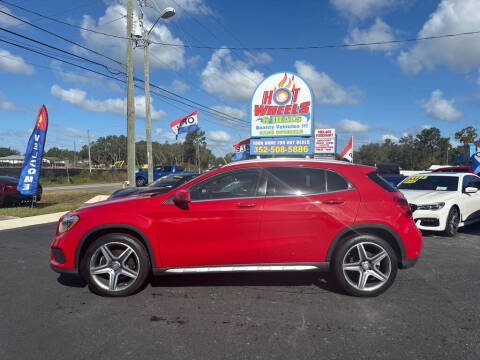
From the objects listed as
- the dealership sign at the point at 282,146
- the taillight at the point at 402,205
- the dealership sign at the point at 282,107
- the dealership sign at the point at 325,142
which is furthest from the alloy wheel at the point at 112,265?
the dealership sign at the point at 325,142

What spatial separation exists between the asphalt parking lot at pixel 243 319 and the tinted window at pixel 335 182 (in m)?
1.32

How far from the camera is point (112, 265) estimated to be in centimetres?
398

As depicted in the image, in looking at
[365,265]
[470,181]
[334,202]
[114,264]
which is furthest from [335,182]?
[470,181]

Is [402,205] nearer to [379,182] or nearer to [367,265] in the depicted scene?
[379,182]

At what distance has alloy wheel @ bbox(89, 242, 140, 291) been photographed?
3971 millimetres

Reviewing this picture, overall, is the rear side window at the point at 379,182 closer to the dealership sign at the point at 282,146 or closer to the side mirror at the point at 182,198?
the side mirror at the point at 182,198

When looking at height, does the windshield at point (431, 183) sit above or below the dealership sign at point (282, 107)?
below

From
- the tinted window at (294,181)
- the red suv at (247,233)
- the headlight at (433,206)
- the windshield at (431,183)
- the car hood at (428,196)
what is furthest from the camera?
the windshield at (431,183)

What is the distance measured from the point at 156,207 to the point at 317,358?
7.72 ft

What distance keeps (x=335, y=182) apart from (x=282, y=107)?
434 inches

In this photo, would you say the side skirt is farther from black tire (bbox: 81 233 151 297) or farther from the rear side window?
the rear side window

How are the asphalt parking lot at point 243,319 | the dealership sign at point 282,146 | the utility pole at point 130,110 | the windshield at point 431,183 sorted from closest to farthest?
the asphalt parking lot at point 243,319, the windshield at point 431,183, the dealership sign at point 282,146, the utility pole at point 130,110

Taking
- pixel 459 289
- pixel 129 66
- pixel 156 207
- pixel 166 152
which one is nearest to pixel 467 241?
pixel 459 289

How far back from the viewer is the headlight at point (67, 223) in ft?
13.0
